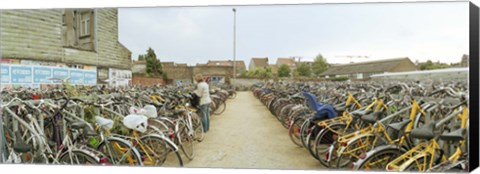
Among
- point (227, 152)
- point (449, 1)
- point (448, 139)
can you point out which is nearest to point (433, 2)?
point (449, 1)

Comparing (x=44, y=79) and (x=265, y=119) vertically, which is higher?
(x=44, y=79)

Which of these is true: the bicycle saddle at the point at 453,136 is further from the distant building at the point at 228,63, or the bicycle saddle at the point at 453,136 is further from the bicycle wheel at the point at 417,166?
the distant building at the point at 228,63

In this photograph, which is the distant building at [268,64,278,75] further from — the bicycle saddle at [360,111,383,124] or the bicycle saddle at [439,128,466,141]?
the bicycle saddle at [439,128,466,141]

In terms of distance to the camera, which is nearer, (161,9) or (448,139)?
(448,139)

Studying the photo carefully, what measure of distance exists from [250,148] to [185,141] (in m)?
0.68

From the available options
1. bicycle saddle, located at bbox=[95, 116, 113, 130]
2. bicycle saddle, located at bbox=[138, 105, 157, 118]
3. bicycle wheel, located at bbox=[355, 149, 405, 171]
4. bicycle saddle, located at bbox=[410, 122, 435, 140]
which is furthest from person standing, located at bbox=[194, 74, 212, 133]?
bicycle saddle, located at bbox=[410, 122, 435, 140]

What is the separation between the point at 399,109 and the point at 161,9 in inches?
98.7

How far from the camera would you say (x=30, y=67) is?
4020 millimetres

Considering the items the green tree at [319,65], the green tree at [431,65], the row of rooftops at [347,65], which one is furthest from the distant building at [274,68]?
the green tree at [431,65]

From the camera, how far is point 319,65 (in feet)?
12.7

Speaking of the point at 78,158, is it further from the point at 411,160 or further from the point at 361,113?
the point at 411,160

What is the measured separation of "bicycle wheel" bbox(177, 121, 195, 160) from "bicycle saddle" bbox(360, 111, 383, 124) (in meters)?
1.73

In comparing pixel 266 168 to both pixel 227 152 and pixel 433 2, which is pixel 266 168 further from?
pixel 433 2

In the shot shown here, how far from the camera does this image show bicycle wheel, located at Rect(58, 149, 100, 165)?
123 inches
